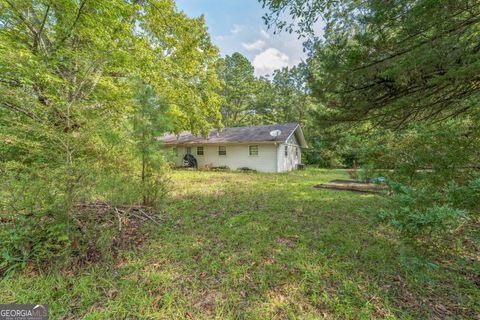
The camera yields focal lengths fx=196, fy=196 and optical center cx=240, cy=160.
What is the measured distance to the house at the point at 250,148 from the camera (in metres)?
14.1

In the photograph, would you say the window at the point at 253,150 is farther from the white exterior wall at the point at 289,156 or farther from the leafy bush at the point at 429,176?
the leafy bush at the point at 429,176

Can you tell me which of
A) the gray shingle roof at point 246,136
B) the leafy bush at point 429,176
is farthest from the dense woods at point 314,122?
the gray shingle roof at point 246,136

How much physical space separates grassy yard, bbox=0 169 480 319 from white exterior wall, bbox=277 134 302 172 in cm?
1020

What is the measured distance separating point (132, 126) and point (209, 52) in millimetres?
7987

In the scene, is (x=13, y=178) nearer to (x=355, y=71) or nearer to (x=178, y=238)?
(x=178, y=238)

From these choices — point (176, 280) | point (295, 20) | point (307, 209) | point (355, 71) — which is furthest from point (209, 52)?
point (176, 280)

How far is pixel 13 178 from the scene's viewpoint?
265 centimetres

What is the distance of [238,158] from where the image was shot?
1529 centimetres

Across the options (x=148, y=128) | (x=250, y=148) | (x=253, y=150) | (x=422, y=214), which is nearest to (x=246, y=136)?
(x=250, y=148)

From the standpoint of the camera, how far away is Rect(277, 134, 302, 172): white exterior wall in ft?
46.6

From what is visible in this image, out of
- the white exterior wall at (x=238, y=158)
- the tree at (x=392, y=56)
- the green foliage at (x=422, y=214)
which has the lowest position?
the green foliage at (x=422, y=214)

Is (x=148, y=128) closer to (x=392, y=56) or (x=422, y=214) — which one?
(x=422, y=214)

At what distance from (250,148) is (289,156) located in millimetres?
3332

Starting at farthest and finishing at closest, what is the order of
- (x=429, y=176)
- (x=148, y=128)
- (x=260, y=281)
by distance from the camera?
(x=148, y=128), (x=260, y=281), (x=429, y=176)
